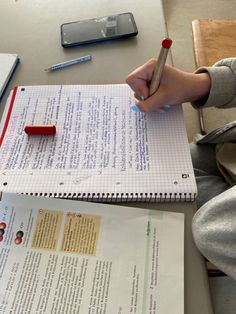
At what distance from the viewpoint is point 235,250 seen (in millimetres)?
464

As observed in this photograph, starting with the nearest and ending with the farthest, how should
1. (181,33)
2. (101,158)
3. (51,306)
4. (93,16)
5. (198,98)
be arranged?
(51,306) → (101,158) → (198,98) → (93,16) → (181,33)

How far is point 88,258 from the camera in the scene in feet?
1.49

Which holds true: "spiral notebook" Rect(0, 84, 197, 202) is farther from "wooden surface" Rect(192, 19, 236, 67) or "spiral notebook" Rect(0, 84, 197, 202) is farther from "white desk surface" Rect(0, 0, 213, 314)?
"wooden surface" Rect(192, 19, 236, 67)

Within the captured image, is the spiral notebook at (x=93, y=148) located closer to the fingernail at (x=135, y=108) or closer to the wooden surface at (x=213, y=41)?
the fingernail at (x=135, y=108)

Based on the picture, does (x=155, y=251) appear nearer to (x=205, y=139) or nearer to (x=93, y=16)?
(x=205, y=139)

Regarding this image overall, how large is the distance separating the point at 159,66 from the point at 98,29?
255mm

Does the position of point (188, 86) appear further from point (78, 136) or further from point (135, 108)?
point (78, 136)

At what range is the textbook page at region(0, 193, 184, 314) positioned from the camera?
0.42 metres

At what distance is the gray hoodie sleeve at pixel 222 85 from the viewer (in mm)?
661

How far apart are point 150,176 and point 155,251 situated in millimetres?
115

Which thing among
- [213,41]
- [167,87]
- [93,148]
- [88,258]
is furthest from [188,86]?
[213,41]

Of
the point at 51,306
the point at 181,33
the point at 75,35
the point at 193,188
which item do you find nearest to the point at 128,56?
the point at 75,35

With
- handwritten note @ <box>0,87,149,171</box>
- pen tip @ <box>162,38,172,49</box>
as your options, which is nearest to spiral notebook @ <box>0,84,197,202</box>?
handwritten note @ <box>0,87,149,171</box>

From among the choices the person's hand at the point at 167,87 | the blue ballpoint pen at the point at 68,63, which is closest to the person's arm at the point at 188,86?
the person's hand at the point at 167,87
